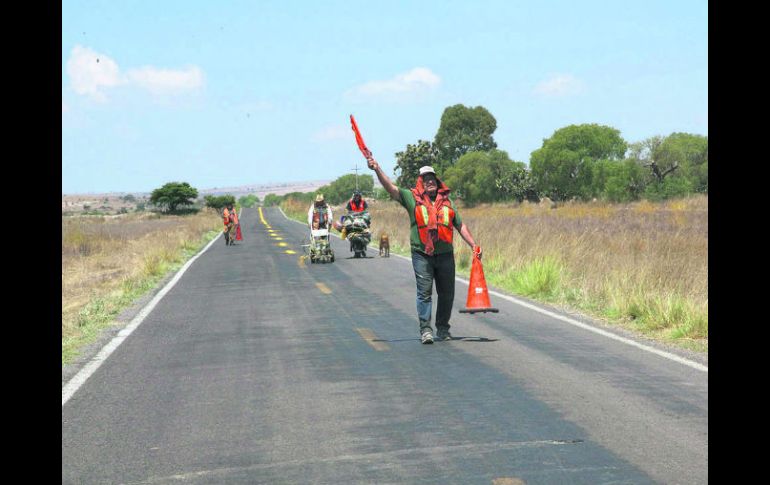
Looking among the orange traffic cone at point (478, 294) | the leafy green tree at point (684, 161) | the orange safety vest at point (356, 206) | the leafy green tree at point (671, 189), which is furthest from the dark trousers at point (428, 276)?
the leafy green tree at point (684, 161)

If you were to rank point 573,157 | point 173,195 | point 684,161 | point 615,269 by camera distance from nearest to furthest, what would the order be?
point 615,269, point 684,161, point 573,157, point 173,195

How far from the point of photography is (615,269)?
1812 centimetres

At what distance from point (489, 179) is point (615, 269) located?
90.2m

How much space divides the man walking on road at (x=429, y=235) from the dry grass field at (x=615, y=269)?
9.47 ft

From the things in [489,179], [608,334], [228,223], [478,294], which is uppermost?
[489,179]

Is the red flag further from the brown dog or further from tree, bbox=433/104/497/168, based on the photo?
tree, bbox=433/104/497/168

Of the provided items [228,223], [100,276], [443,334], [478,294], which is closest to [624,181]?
[228,223]

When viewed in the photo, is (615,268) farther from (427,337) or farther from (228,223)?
(228,223)

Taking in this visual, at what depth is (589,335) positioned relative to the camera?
12.3m

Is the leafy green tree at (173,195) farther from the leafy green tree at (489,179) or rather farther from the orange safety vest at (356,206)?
the orange safety vest at (356,206)

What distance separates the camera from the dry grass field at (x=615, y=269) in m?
12.9
